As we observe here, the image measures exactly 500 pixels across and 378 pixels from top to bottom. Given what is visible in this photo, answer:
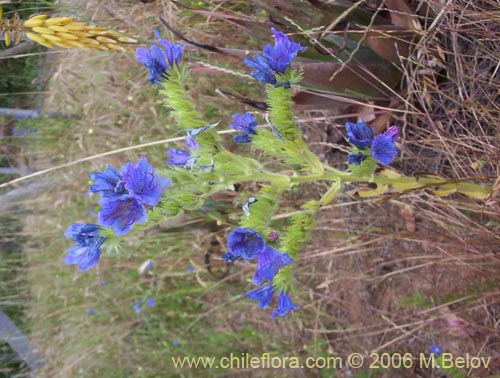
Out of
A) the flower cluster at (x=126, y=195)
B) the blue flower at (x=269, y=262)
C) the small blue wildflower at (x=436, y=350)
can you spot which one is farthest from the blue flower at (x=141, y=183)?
the small blue wildflower at (x=436, y=350)

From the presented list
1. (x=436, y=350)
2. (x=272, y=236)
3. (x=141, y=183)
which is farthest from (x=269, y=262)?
(x=436, y=350)

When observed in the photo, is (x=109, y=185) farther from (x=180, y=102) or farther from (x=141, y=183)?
(x=180, y=102)

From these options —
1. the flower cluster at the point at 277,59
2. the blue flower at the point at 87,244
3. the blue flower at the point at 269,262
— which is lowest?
the blue flower at the point at 269,262

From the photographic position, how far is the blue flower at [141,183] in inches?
46.1

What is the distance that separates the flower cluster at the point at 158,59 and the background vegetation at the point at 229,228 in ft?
2.64

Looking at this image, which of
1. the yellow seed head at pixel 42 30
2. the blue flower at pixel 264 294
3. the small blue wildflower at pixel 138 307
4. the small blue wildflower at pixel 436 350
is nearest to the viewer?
the blue flower at pixel 264 294

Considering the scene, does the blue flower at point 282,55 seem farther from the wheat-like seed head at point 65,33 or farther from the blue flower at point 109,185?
the wheat-like seed head at point 65,33

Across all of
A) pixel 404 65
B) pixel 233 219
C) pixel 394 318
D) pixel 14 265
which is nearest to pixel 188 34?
pixel 233 219

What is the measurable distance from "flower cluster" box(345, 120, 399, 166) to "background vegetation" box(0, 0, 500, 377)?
1.28 ft

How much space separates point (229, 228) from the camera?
3197 mm

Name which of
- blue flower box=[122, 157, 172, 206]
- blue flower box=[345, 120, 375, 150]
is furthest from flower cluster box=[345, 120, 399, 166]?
blue flower box=[122, 157, 172, 206]

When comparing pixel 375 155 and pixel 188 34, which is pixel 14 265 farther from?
pixel 375 155

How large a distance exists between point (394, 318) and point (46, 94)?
3.53m

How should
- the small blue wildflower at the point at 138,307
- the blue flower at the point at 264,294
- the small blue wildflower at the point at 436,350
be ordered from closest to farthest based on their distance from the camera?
1. the blue flower at the point at 264,294
2. the small blue wildflower at the point at 436,350
3. the small blue wildflower at the point at 138,307
